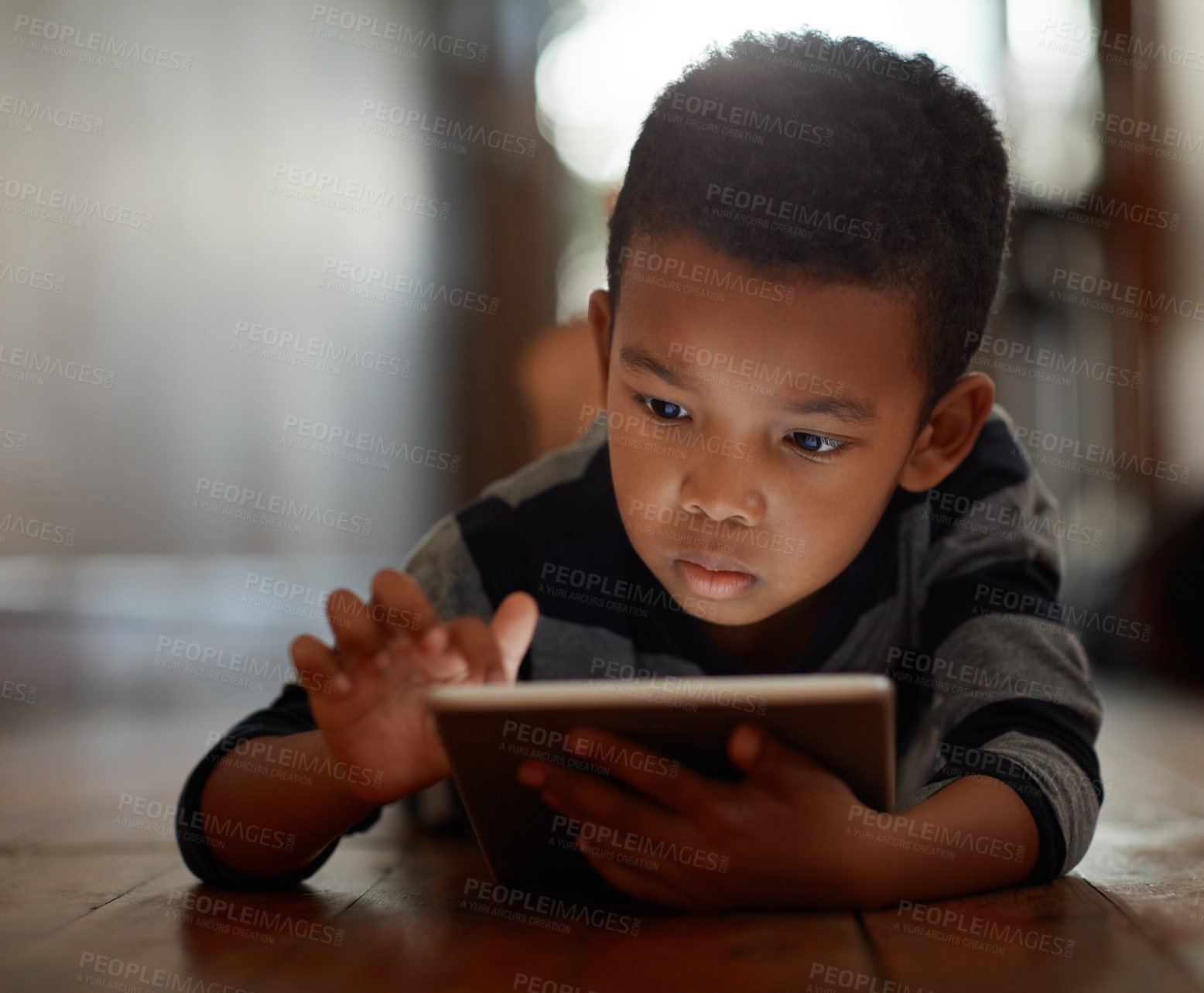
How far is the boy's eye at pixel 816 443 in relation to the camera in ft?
2.74

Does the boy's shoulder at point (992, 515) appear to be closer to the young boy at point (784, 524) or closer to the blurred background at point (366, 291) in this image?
the young boy at point (784, 524)

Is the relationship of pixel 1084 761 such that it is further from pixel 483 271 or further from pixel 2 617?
pixel 483 271

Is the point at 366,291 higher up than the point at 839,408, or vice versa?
the point at 366,291

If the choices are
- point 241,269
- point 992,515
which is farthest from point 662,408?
point 241,269

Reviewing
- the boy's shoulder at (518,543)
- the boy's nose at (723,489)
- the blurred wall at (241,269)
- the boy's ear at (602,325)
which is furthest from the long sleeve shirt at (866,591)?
the blurred wall at (241,269)

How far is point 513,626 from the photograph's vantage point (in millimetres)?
760

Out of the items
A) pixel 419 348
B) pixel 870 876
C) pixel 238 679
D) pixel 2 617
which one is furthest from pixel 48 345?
pixel 870 876

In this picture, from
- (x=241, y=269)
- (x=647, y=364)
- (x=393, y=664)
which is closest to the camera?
(x=393, y=664)

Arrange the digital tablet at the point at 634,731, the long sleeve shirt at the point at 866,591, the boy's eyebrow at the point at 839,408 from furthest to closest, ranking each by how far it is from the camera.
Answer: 1. the long sleeve shirt at the point at 866,591
2. the boy's eyebrow at the point at 839,408
3. the digital tablet at the point at 634,731

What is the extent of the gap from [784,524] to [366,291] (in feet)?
9.35

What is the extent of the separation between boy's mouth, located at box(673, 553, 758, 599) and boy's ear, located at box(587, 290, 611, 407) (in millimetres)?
211

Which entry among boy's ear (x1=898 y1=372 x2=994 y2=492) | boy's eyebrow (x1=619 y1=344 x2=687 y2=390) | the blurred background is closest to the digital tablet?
boy's eyebrow (x1=619 y1=344 x2=687 y2=390)

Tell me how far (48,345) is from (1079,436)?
10.8ft

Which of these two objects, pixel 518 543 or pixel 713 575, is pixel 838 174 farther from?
pixel 518 543
